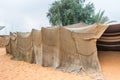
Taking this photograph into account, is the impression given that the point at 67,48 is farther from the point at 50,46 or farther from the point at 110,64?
the point at 110,64

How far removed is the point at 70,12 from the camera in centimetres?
1742

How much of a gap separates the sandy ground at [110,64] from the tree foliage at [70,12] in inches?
364

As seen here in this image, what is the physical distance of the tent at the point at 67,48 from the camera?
7151 millimetres

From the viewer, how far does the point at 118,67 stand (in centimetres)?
734

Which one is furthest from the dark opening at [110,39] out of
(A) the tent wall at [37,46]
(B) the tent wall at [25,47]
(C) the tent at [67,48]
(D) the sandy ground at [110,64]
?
(B) the tent wall at [25,47]

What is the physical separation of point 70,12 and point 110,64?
1028 cm

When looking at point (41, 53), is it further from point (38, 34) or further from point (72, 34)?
point (72, 34)

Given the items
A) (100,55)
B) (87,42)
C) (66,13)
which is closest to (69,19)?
(66,13)

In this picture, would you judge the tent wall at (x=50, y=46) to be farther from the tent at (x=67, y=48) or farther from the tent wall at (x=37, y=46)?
the tent wall at (x=37, y=46)

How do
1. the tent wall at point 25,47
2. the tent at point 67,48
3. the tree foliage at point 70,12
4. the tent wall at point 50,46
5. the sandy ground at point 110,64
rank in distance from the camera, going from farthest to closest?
the tree foliage at point 70,12
the tent wall at point 25,47
the tent wall at point 50,46
the tent at point 67,48
the sandy ground at point 110,64

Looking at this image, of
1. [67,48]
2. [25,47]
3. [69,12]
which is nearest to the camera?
[67,48]

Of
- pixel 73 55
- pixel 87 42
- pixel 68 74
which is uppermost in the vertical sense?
pixel 87 42

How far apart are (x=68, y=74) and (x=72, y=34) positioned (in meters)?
1.58

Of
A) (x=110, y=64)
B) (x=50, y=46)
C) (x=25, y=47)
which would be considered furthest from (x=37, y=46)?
(x=110, y=64)
